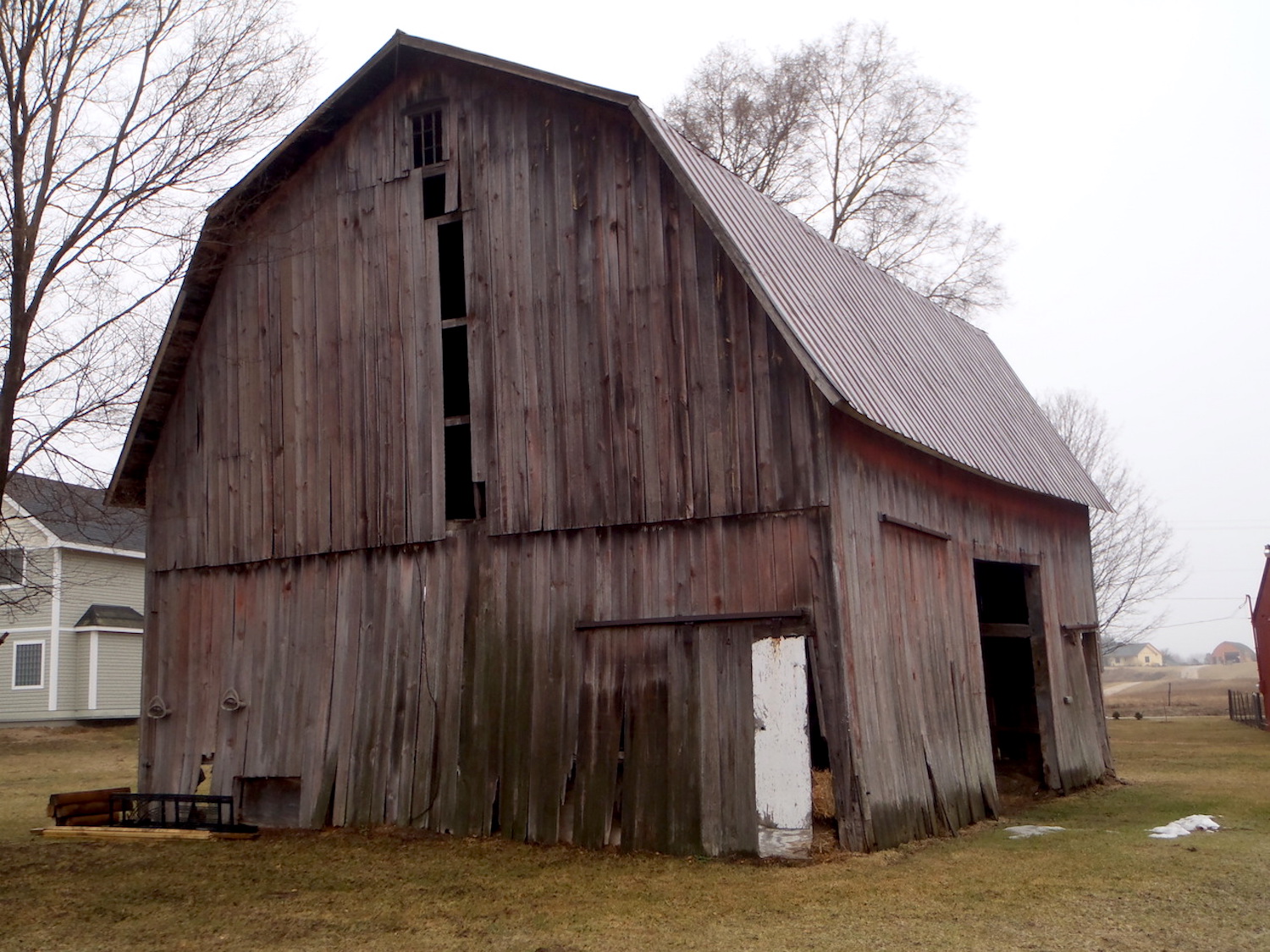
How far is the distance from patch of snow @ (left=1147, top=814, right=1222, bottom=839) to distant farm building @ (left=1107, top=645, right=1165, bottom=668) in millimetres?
150176

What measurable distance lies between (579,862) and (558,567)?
9.40 ft

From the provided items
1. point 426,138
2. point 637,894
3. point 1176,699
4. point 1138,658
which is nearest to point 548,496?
point 637,894

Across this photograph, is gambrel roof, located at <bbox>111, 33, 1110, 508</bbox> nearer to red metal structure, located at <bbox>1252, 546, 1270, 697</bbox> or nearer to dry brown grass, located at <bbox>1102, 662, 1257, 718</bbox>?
red metal structure, located at <bbox>1252, 546, 1270, 697</bbox>

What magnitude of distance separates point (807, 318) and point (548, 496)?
10.1 ft

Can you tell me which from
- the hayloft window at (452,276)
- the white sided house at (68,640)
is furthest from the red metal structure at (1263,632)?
the white sided house at (68,640)

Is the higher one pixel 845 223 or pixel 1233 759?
pixel 845 223

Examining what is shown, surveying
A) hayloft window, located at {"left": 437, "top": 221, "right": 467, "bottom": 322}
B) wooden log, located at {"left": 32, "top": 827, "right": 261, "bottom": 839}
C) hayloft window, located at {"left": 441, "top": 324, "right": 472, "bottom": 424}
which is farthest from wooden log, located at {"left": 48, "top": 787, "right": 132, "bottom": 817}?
hayloft window, located at {"left": 437, "top": 221, "right": 467, "bottom": 322}

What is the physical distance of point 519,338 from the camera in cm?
1296

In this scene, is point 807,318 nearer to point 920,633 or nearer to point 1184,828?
point 920,633

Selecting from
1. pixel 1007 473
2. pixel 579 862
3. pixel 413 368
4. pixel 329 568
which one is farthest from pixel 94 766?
pixel 1007 473

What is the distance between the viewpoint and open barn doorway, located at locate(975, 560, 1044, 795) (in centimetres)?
1723

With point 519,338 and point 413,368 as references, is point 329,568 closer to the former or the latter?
point 413,368

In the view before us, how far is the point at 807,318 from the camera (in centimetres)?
1183

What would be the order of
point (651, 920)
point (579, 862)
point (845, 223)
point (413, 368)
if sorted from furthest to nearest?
point (845, 223), point (413, 368), point (579, 862), point (651, 920)
